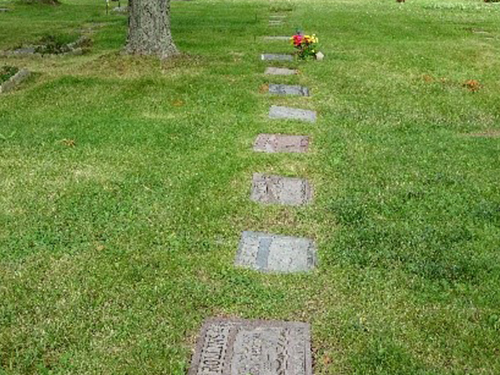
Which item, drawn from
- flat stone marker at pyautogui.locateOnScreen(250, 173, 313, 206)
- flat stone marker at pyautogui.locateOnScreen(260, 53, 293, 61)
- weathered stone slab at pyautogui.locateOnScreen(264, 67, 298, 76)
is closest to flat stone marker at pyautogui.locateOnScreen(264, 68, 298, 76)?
weathered stone slab at pyautogui.locateOnScreen(264, 67, 298, 76)

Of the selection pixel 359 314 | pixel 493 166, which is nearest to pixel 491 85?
pixel 493 166

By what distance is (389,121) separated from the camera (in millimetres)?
9367

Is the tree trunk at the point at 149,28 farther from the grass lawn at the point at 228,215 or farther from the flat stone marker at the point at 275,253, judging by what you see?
the flat stone marker at the point at 275,253

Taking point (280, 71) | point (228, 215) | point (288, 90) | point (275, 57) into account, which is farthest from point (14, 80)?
point (228, 215)

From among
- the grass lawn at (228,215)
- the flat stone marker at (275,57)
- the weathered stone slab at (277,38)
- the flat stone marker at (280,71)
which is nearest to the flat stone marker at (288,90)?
the grass lawn at (228,215)

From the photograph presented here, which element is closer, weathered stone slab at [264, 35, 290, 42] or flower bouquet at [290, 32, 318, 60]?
flower bouquet at [290, 32, 318, 60]

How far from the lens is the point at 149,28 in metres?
12.2

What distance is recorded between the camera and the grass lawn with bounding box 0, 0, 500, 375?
4320 mm

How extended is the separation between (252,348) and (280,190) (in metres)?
2.79

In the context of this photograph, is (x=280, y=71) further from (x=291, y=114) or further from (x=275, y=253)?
(x=275, y=253)

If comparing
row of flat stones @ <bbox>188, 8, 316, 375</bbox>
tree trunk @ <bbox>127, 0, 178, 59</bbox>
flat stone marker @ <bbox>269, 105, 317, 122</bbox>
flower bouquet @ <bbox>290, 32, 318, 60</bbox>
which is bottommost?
flat stone marker @ <bbox>269, 105, 317, 122</bbox>

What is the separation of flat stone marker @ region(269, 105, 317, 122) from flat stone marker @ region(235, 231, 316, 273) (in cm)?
393

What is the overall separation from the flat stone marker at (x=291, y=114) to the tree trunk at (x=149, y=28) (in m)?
3.64

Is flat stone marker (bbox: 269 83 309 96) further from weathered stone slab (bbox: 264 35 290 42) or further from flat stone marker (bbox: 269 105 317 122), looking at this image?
weathered stone slab (bbox: 264 35 290 42)
